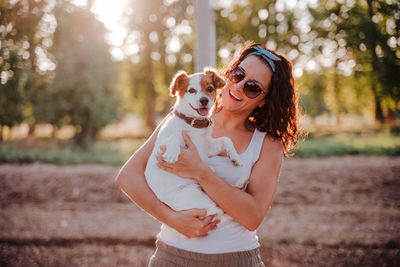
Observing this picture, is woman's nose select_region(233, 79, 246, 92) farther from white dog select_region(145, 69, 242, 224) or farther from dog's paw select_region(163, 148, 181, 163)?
dog's paw select_region(163, 148, 181, 163)

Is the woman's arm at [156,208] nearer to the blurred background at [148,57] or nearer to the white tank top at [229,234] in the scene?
the white tank top at [229,234]

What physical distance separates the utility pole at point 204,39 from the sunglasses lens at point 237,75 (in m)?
1.85

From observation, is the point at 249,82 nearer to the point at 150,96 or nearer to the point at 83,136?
the point at 83,136

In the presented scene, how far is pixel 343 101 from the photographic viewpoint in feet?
107

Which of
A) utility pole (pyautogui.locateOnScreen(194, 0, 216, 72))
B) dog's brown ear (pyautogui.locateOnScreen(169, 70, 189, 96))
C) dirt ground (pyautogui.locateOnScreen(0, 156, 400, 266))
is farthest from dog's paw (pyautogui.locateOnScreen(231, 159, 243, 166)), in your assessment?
dirt ground (pyautogui.locateOnScreen(0, 156, 400, 266))

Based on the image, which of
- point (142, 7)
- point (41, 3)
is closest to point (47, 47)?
point (41, 3)

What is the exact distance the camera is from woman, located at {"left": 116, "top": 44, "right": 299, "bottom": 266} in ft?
5.73

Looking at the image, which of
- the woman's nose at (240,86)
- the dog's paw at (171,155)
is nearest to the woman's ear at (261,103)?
the woman's nose at (240,86)

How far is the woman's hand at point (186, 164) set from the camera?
1.82 meters

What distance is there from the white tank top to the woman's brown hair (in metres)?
0.22

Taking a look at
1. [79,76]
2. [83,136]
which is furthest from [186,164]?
[83,136]

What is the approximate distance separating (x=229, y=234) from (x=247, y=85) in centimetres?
90

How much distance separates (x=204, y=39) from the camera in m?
4.01

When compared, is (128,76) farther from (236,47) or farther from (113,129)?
(236,47)
